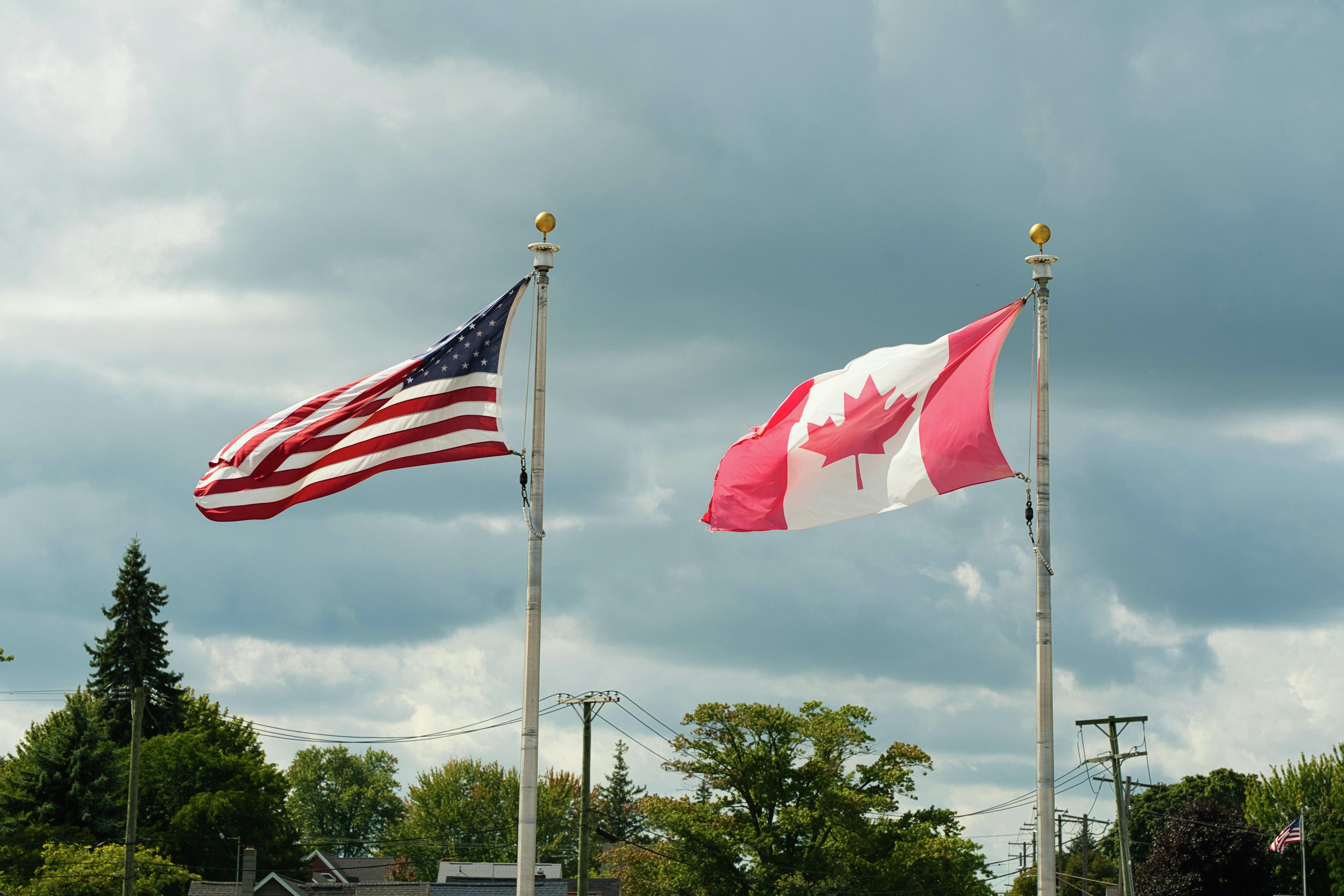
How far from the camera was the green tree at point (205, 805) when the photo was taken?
77.9 m

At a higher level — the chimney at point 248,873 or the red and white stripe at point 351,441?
the red and white stripe at point 351,441

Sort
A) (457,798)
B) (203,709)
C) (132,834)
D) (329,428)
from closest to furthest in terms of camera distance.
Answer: (329,428) < (132,834) < (203,709) < (457,798)

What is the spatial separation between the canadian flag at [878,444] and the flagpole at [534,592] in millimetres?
2328

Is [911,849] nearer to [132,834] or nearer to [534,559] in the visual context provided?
[132,834]

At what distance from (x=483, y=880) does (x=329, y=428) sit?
189ft

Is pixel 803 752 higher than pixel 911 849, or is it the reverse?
pixel 803 752

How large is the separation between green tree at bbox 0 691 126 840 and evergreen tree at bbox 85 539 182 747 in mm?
13231

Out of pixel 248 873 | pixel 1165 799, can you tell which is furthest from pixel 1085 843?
pixel 248 873

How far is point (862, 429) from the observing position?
19609 millimetres

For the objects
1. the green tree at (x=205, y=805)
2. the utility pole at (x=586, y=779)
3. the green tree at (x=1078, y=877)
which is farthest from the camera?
the green tree at (x=1078, y=877)

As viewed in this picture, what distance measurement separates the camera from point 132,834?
1954 inches

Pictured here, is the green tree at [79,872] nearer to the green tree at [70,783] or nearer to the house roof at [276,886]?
the green tree at [70,783]

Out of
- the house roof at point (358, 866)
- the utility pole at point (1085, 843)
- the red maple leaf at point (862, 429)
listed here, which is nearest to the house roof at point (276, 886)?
the house roof at point (358, 866)

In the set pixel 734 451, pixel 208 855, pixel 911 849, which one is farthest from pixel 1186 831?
pixel 734 451
